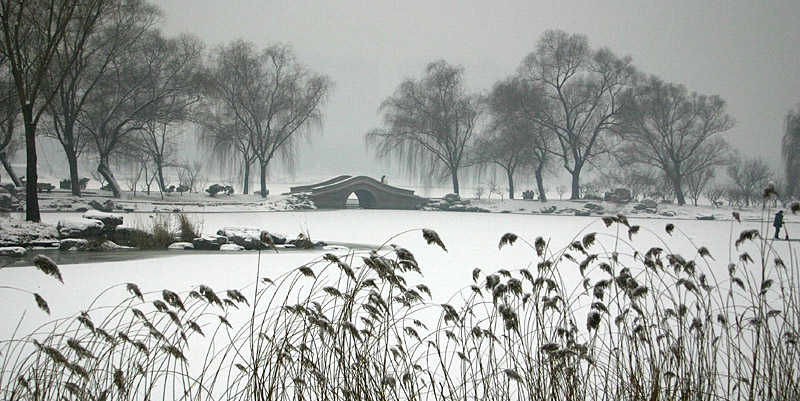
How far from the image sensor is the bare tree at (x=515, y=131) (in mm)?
39812

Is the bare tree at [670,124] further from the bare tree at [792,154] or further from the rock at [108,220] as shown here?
the rock at [108,220]

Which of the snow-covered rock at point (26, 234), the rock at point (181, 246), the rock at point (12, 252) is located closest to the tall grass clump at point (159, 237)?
the rock at point (181, 246)

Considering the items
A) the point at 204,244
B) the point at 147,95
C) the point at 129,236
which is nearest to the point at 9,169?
the point at 147,95

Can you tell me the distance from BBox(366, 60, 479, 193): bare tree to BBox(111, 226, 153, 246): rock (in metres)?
30.8

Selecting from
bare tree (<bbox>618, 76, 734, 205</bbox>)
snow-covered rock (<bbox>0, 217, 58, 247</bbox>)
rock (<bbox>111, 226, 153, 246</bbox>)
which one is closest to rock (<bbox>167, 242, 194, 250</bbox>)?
rock (<bbox>111, 226, 153, 246</bbox>)

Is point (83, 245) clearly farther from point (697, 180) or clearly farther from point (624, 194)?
point (697, 180)

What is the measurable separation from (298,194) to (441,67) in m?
15.5

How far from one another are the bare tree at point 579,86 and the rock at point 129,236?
101 feet

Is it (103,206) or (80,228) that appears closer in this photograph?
(80,228)

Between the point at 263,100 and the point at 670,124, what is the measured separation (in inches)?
1126

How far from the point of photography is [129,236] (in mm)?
13367

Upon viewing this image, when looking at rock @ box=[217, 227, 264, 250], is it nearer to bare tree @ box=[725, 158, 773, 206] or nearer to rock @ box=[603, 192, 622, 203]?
rock @ box=[603, 192, 622, 203]

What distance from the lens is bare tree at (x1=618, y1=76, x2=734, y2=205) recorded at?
3922 centimetres

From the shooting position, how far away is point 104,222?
1323 cm
